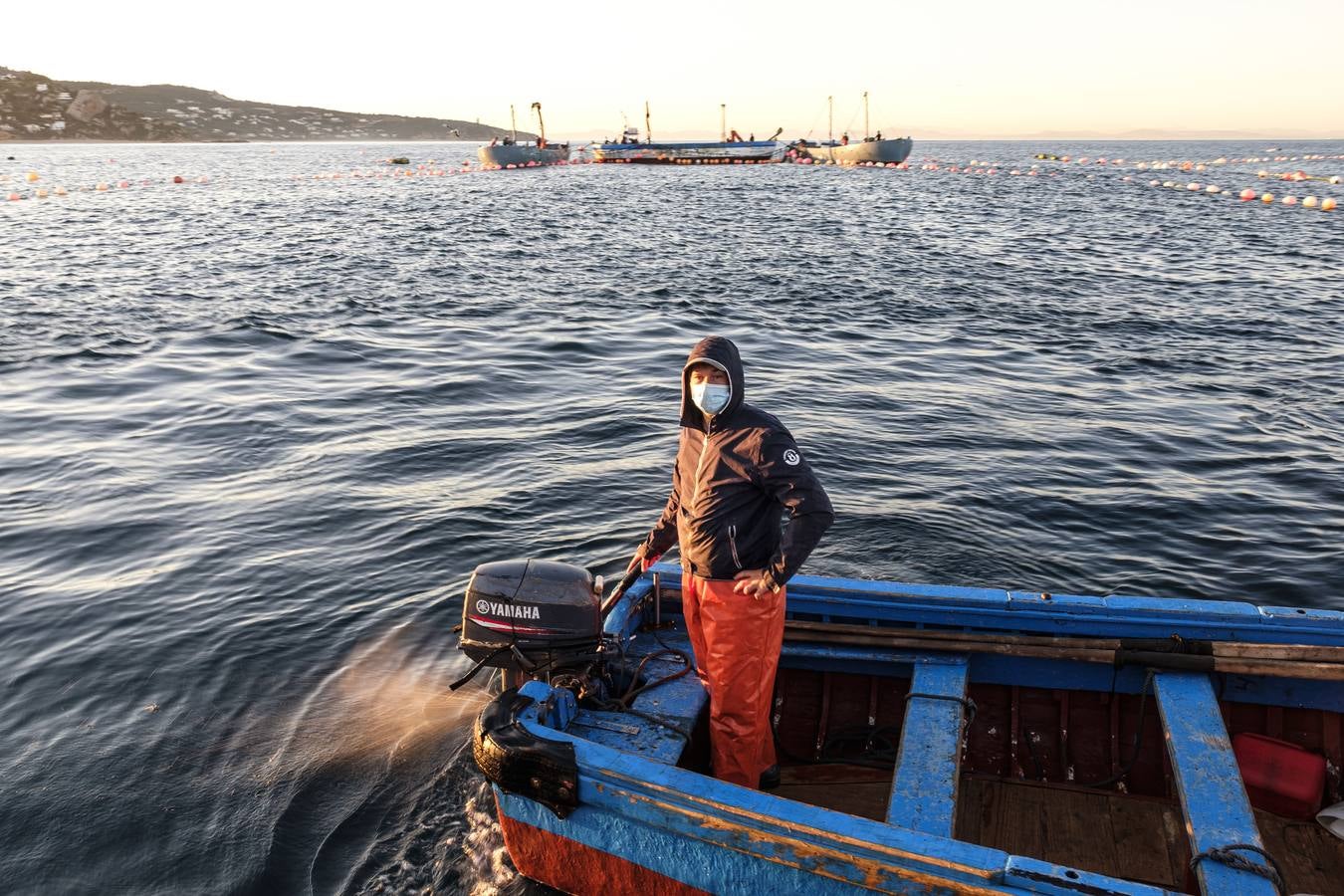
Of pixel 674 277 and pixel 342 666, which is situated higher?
pixel 674 277

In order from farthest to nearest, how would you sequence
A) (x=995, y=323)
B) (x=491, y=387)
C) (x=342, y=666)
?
(x=995, y=323) → (x=491, y=387) → (x=342, y=666)

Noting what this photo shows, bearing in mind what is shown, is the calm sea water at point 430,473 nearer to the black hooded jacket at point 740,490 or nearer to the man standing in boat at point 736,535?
the man standing in boat at point 736,535

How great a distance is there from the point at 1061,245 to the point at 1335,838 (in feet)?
110

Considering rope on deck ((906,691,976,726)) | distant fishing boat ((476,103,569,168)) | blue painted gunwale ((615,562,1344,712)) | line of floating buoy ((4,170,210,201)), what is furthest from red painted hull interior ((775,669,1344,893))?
distant fishing boat ((476,103,569,168))

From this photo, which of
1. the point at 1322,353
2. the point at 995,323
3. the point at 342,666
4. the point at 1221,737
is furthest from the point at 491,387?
the point at 1322,353

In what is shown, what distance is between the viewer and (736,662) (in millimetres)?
4801

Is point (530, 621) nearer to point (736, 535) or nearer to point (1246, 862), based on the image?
point (736, 535)

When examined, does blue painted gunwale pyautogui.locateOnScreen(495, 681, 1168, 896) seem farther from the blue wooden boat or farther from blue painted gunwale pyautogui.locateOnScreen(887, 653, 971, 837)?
blue painted gunwale pyautogui.locateOnScreen(887, 653, 971, 837)

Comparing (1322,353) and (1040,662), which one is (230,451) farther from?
(1322,353)

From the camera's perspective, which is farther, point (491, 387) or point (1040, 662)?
point (491, 387)

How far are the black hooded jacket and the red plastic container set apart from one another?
9.72 feet

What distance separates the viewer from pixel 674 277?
92.9ft

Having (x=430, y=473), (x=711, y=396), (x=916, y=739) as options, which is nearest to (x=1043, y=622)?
(x=916, y=739)

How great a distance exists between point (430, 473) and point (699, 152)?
10631 cm
